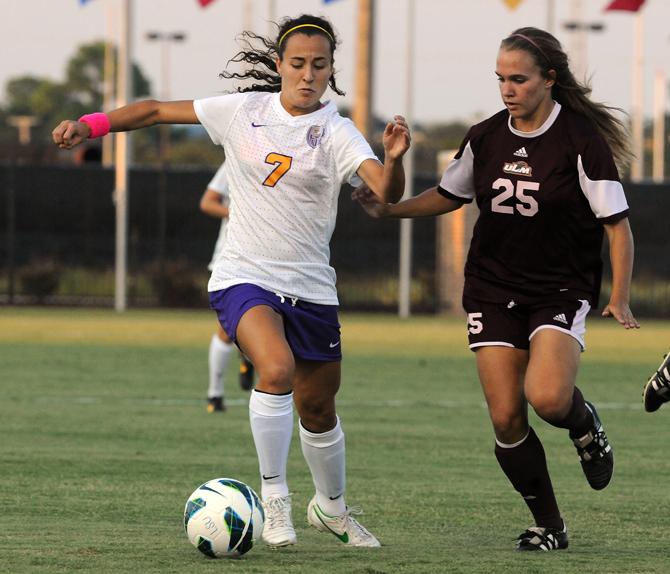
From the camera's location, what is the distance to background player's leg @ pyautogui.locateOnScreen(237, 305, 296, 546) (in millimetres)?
6711

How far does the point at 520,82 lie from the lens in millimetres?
6941

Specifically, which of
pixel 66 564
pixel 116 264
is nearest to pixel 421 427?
pixel 66 564

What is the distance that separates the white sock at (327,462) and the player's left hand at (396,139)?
4.15 ft

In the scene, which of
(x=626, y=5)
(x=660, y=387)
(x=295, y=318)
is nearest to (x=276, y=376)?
(x=295, y=318)

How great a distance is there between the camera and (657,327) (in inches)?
1129

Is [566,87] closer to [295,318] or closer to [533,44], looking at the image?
[533,44]

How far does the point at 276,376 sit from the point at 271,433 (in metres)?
0.26

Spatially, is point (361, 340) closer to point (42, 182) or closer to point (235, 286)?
point (42, 182)

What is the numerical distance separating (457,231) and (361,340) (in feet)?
25.6

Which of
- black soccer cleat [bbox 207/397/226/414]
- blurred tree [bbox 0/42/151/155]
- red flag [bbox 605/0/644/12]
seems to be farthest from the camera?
blurred tree [bbox 0/42/151/155]

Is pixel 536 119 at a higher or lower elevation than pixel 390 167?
higher

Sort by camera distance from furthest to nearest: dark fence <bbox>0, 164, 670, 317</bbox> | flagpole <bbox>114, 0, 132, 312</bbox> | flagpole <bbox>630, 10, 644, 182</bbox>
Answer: flagpole <bbox>630, 10, 644, 182</bbox> → dark fence <bbox>0, 164, 670, 317</bbox> → flagpole <bbox>114, 0, 132, 312</bbox>

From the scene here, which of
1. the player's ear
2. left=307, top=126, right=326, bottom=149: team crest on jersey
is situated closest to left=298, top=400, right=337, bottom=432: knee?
left=307, top=126, right=326, bottom=149: team crest on jersey

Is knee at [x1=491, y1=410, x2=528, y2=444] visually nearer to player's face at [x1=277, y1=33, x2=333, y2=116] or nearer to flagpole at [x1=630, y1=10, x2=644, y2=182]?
player's face at [x1=277, y1=33, x2=333, y2=116]
